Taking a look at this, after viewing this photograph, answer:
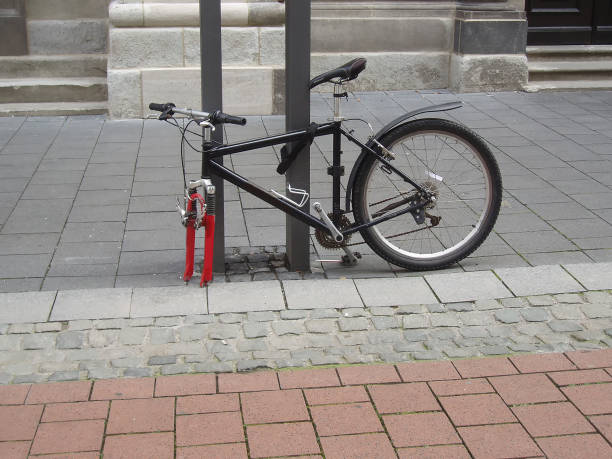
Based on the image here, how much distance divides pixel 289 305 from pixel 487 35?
5843 mm

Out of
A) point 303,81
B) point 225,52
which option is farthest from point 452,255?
point 225,52

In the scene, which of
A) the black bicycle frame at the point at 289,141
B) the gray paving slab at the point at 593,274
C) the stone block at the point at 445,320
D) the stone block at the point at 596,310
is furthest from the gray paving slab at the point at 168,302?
the gray paving slab at the point at 593,274

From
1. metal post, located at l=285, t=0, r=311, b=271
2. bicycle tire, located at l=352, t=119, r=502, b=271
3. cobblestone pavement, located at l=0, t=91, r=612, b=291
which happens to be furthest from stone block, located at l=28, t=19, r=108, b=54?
Answer: metal post, located at l=285, t=0, r=311, b=271

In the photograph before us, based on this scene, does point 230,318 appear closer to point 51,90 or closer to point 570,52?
point 51,90

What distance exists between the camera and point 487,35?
9.34 meters

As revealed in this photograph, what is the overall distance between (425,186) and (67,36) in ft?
18.9

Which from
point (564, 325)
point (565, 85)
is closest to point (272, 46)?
point (565, 85)

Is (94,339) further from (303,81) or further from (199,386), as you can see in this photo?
(303,81)

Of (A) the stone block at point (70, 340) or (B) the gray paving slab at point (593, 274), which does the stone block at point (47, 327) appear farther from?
(B) the gray paving slab at point (593, 274)

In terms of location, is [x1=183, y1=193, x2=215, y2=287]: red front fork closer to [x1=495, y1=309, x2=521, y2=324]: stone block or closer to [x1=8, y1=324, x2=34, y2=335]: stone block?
[x1=8, y1=324, x2=34, y2=335]: stone block

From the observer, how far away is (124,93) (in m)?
8.29

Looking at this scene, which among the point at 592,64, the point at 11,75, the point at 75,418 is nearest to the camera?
the point at 75,418

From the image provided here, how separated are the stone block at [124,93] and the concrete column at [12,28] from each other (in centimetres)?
144

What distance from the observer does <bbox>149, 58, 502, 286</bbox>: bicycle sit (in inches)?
177
